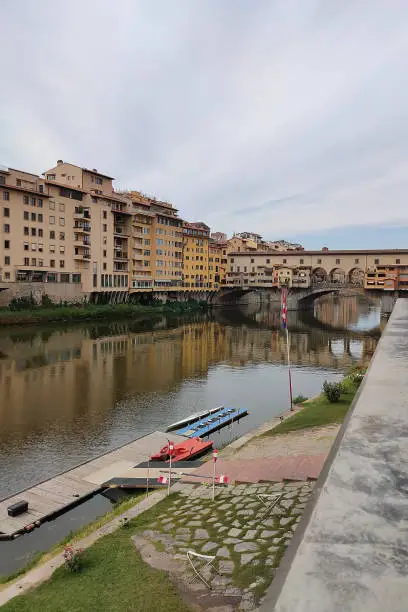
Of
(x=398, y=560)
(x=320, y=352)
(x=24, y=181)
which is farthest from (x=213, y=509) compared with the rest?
(x=24, y=181)

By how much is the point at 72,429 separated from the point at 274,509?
12.7 metres

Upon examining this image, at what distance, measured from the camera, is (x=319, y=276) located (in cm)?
10181

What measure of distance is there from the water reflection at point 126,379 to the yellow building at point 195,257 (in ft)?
91.3

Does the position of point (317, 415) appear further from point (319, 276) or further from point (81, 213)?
point (319, 276)

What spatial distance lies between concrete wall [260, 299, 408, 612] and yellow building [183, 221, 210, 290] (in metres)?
78.5

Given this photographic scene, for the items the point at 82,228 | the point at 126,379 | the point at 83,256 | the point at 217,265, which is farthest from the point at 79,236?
the point at 126,379

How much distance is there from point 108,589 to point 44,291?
5465 centimetres

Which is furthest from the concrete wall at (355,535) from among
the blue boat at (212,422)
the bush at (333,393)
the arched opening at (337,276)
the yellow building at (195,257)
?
the arched opening at (337,276)

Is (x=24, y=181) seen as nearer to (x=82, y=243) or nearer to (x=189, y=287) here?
(x=82, y=243)

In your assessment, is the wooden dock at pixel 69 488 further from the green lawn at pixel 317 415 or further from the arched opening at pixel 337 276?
the arched opening at pixel 337 276

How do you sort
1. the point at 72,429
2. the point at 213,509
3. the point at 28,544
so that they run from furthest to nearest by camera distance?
the point at 72,429, the point at 28,544, the point at 213,509

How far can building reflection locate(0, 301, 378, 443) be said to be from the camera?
2289 cm

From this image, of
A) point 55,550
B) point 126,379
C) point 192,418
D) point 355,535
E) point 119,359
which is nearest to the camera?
point 355,535

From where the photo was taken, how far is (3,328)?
49938mm
